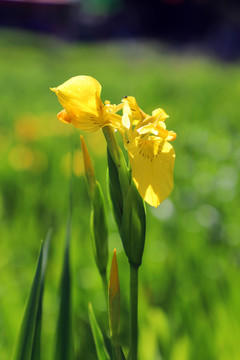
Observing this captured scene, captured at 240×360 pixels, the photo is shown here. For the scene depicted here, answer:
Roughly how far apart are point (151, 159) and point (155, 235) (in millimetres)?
761

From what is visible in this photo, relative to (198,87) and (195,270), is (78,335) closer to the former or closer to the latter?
(195,270)

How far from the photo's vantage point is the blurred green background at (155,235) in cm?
69

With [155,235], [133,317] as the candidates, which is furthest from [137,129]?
[155,235]

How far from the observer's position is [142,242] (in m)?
0.36

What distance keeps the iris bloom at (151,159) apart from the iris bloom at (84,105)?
0.02 metres

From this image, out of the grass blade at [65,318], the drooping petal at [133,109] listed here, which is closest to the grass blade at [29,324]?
the grass blade at [65,318]

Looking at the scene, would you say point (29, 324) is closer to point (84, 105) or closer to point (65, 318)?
point (65, 318)

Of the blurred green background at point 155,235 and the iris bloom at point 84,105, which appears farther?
the blurred green background at point 155,235

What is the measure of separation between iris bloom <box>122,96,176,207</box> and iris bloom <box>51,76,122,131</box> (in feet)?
0.07

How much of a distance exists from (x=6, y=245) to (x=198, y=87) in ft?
8.88

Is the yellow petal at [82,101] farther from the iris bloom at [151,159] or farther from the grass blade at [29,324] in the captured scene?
the grass blade at [29,324]

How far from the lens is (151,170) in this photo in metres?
0.34

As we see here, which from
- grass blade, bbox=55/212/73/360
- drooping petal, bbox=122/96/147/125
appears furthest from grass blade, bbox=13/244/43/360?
drooping petal, bbox=122/96/147/125

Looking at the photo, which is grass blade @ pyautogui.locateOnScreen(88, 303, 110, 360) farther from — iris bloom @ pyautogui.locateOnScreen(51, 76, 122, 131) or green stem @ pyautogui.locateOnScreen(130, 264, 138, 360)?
iris bloom @ pyautogui.locateOnScreen(51, 76, 122, 131)
